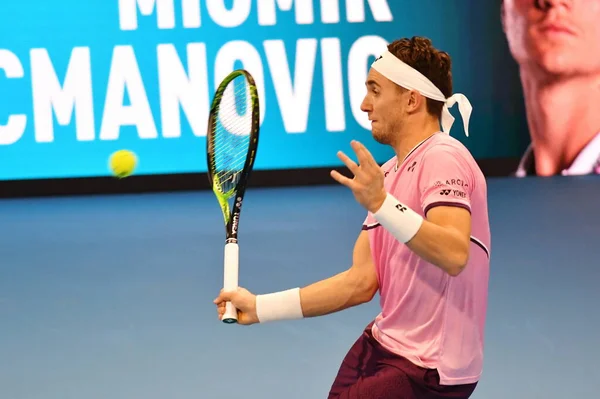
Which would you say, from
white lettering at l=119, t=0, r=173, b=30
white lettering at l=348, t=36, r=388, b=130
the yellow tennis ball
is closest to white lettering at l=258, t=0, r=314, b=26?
white lettering at l=348, t=36, r=388, b=130

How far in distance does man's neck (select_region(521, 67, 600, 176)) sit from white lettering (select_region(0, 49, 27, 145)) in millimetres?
5346

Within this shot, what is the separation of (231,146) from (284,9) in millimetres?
7483

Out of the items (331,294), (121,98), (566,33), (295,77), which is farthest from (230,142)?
(566,33)

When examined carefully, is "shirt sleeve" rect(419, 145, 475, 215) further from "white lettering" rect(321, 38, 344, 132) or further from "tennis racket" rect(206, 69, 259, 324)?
"white lettering" rect(321, 38, 344, 132)

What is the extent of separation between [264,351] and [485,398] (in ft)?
3.50

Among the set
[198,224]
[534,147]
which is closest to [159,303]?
[198,224]

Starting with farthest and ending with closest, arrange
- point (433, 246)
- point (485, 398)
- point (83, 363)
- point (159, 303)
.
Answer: point (159, 303) → point (83, 363) → point (485, 398) → point (433, 246)

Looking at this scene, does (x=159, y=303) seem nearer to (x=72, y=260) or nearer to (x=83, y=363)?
(x=83, y=363)

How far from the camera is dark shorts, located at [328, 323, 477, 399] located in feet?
7.34

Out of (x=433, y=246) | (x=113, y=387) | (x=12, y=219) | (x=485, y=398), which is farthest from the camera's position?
(x=12, y=219)

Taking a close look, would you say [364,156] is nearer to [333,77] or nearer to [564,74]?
[333,77]

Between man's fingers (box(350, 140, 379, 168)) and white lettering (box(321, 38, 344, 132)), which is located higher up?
man's fingers (box(350, 140, 379, 168))

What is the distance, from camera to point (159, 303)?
5.08 meters

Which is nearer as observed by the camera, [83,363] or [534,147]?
[83,363]
